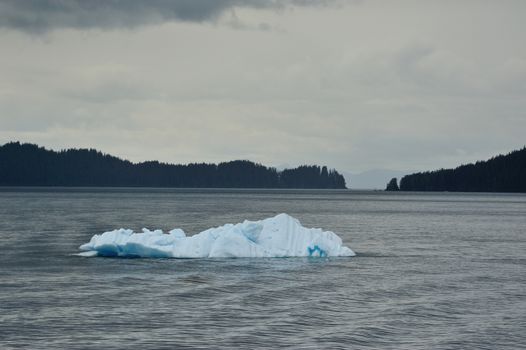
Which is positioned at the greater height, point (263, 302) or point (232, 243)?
point (232, 243)

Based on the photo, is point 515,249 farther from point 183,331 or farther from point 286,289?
point 183,331

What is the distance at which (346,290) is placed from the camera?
30.5 meters

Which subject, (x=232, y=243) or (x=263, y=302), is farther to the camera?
(x=232, y=243)

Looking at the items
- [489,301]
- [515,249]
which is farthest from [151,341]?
[515,249]

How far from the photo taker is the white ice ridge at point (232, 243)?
41.8 metres

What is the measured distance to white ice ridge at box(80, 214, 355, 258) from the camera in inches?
1646

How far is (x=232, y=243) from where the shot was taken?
42125 millimetres

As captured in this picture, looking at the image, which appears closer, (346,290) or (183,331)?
(183,331)

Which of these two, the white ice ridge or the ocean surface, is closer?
the ocean surface

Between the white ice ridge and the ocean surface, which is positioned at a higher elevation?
the white ice ridge

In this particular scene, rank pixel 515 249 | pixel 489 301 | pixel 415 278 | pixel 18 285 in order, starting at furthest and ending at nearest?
pixel 515 249
pixel 415 278
pixel 18 285
pixel 489 301

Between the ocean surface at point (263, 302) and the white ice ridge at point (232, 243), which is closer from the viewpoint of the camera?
the ocean surface at point (263, 302)

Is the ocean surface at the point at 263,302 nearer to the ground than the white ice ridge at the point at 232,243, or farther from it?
nearer to the ground

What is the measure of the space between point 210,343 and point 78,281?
12.3 m
